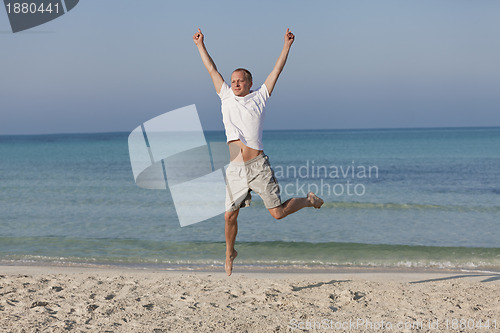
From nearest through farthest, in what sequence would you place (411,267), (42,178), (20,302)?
(20,302)
(411,267)
(42,178)

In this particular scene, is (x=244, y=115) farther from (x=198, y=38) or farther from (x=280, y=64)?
(x=198, y=38)

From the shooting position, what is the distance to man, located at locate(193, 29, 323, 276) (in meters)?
5.81

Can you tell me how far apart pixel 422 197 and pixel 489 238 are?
6.44m

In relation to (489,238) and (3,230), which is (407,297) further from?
(3,230)

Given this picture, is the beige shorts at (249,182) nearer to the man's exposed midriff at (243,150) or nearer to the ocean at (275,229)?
the man's exposed midriff at (243,150)

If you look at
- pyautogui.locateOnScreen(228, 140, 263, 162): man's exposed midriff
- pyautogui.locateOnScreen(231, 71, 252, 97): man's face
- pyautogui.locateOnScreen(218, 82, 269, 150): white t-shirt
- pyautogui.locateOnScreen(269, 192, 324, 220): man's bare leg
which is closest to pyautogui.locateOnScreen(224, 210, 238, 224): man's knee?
pyautogui.locateOnScreen(269, 192, 324, 220): man's bare leg

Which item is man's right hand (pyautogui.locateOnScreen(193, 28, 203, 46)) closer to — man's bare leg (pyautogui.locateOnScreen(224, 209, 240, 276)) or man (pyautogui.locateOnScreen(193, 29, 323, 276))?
man (pyautogui.locateOnScreen(193, 29, 323, 276))

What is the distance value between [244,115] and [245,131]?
19 cm

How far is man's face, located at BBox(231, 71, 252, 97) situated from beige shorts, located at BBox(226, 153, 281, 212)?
2.56 feet

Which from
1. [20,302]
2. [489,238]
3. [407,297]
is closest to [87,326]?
[20,302]

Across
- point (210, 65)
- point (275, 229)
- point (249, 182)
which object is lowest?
point (249, 182)

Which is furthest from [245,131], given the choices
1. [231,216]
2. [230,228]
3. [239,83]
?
[230,228]

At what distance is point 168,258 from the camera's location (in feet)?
33.0

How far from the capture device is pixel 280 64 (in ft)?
19.5
